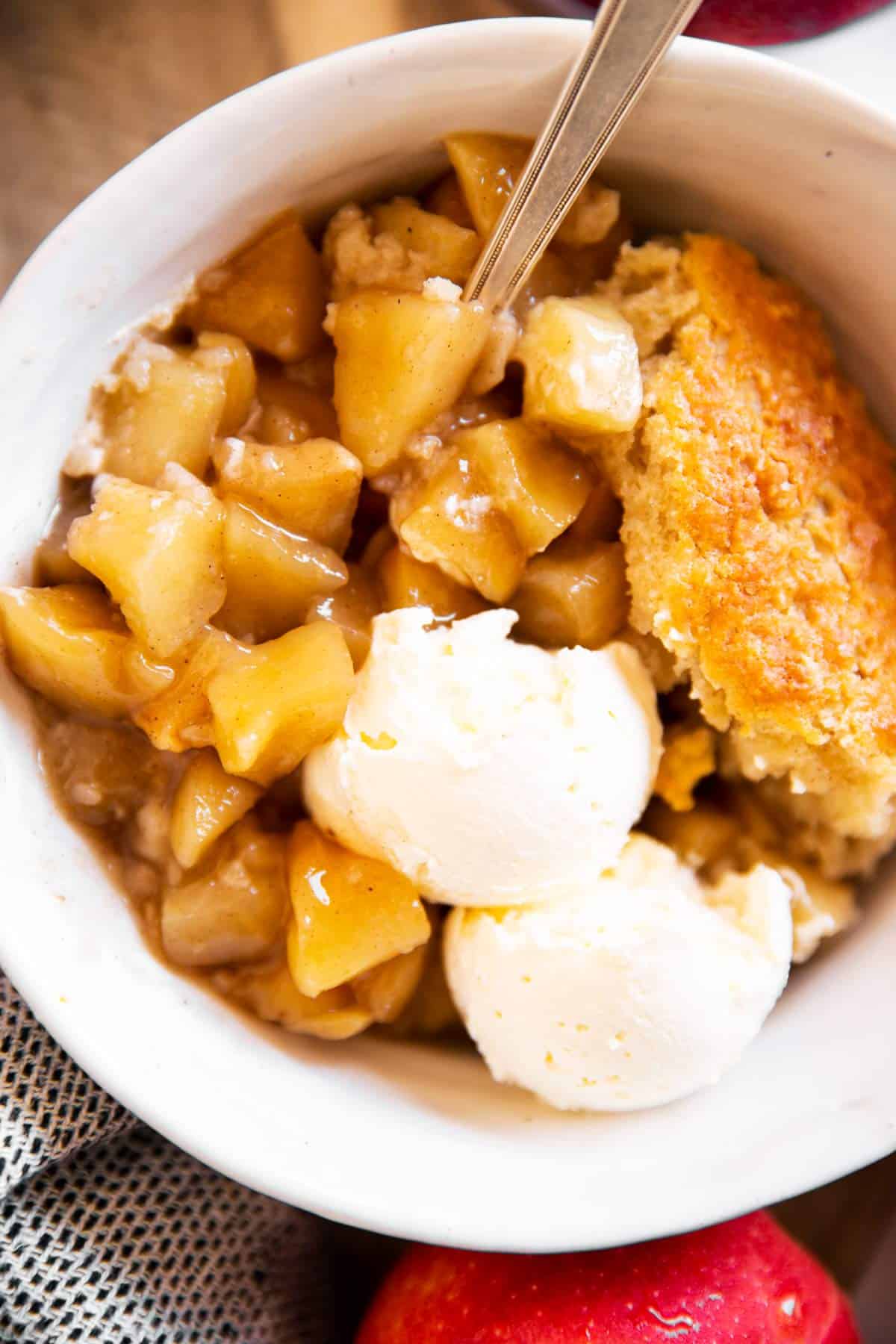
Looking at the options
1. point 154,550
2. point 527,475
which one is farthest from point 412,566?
point 154,550

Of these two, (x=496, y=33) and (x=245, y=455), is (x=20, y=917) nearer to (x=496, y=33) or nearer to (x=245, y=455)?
(x=245, y=455)

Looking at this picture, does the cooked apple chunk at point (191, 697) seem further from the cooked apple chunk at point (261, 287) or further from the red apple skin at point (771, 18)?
the red apple skin at point (771, 18)

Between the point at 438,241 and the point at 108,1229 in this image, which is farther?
the point at 108,1229

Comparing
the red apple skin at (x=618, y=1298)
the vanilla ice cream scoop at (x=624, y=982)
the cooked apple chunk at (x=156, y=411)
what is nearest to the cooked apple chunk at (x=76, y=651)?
the cooked apple chunk at (x=156, y=411)

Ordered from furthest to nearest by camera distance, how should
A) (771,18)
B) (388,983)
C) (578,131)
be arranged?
(771,18) → (388,983) → (578,131)

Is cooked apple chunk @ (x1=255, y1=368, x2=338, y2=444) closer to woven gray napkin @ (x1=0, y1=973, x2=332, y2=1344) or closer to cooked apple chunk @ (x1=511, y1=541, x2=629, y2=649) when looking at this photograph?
cooked apple chunk @ (x1=511, y1=541, x2=629, y2=649)

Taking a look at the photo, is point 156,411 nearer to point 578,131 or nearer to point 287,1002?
point 578,131
